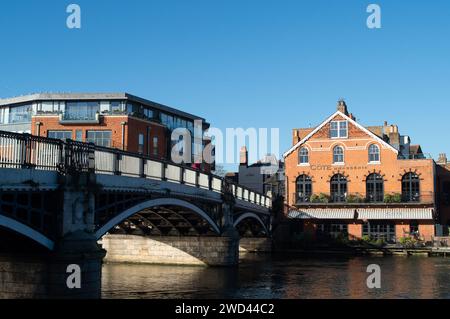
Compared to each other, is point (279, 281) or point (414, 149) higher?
point (414, 149)

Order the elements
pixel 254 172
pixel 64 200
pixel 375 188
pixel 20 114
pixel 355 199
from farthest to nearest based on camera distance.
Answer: pixel 254 172 < pixel 20 114 < pixel 375 188 < pixel 355 199 < pixel 64 200

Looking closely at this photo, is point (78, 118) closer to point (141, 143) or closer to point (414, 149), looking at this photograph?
point (141, 143)

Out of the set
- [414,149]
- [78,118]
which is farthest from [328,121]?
[78,118]

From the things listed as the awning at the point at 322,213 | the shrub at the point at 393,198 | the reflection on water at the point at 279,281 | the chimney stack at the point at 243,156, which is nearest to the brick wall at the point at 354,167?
the shrub at the point at 393,198

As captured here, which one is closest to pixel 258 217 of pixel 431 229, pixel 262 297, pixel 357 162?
pixel 357 162

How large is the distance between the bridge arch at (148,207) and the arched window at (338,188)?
23261mm

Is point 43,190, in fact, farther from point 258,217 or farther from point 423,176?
point 423,176

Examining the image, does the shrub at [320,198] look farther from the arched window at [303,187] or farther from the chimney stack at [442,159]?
the chimney stack at [442,159]

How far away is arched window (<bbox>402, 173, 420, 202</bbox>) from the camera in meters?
54.0

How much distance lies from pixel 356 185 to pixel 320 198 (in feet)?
12.5

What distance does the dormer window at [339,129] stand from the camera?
56906 millimetres

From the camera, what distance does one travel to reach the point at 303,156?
58.3 metres

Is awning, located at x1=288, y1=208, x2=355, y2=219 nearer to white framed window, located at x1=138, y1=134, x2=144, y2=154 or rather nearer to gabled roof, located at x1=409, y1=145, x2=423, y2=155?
white framed window, located at x1=138, y1=134, x2=144, y2=154
